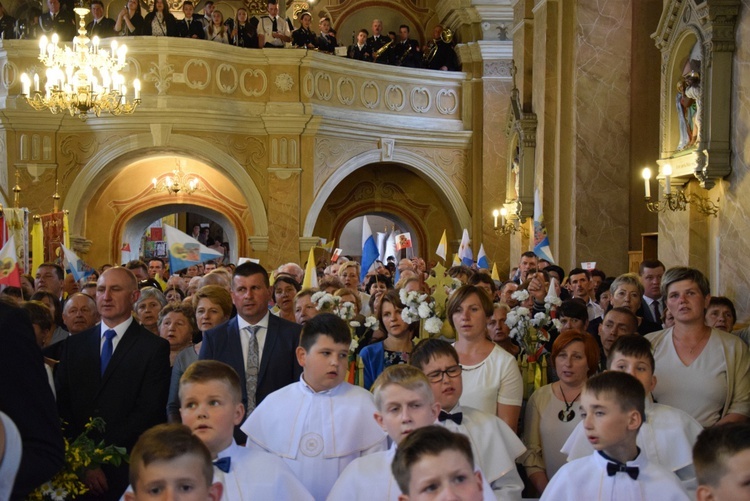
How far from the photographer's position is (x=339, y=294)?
8.26m

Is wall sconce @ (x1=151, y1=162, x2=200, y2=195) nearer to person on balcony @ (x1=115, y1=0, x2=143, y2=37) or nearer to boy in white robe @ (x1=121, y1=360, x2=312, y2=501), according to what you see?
person on balcony @ (x1=115, y1=0, x2=143, y2=37)

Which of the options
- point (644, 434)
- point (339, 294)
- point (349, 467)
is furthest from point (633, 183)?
point (349, 467)

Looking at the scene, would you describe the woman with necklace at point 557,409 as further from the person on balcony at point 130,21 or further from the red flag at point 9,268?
the person on balcony at point 130,21

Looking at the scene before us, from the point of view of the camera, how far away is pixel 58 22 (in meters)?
19.6

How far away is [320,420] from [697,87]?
22.1 feet

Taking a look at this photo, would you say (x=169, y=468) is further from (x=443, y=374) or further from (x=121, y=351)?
(x=121, y=351)

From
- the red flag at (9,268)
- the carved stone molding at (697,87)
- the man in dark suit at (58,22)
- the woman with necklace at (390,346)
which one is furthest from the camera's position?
the man in dark suit at (58,22)

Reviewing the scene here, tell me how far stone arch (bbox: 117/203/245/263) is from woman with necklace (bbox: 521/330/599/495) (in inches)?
662

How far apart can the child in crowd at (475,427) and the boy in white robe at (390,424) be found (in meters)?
0.50

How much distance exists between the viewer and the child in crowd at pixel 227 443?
4141 millimetres

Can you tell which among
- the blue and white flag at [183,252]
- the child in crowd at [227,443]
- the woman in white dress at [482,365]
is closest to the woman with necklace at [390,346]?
the woman in white dress at [482,365]

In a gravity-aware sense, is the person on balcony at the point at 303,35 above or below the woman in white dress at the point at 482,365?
above

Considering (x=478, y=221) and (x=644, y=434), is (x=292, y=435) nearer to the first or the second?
(x=644, y=434)

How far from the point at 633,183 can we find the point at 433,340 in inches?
391
